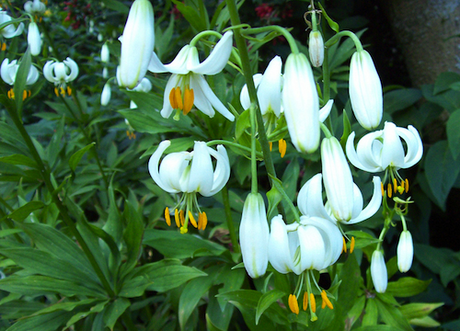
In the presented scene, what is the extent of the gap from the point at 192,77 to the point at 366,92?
0.30 meters

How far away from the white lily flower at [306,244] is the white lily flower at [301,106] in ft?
0.56

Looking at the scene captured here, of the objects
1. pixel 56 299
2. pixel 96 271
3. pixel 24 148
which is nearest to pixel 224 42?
pixel 96 271

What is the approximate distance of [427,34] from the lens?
2.03 meters

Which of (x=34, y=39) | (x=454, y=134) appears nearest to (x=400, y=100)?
(x=454, y=134)

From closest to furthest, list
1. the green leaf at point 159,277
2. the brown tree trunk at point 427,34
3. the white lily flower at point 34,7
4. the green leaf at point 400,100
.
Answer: the green leaf at point 159,277, the green leaf at point 400,100, the brown tree trunk at point 427,34, the white lily flower at point 34,7

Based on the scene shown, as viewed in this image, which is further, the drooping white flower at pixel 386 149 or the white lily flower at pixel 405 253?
the white lily flower at pixel 405 253

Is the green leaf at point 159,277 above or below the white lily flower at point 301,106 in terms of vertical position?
below

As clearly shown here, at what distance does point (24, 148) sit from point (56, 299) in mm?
621

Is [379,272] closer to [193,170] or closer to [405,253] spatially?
[405,253]

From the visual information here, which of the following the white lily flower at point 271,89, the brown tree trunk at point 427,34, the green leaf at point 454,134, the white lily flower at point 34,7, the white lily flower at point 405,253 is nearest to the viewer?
the white lily flower at point 271,89

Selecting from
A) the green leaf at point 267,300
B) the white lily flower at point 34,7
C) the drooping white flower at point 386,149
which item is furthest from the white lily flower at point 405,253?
the white lily flower at point 34,7

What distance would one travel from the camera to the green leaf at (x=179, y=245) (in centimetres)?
116

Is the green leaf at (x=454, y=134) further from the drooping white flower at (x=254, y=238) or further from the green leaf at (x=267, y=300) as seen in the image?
the drooping white flower at (x=254, y=238)

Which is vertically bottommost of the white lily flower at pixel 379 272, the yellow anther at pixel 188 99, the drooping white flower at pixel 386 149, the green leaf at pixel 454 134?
the white lily flower at pixel 379 272
